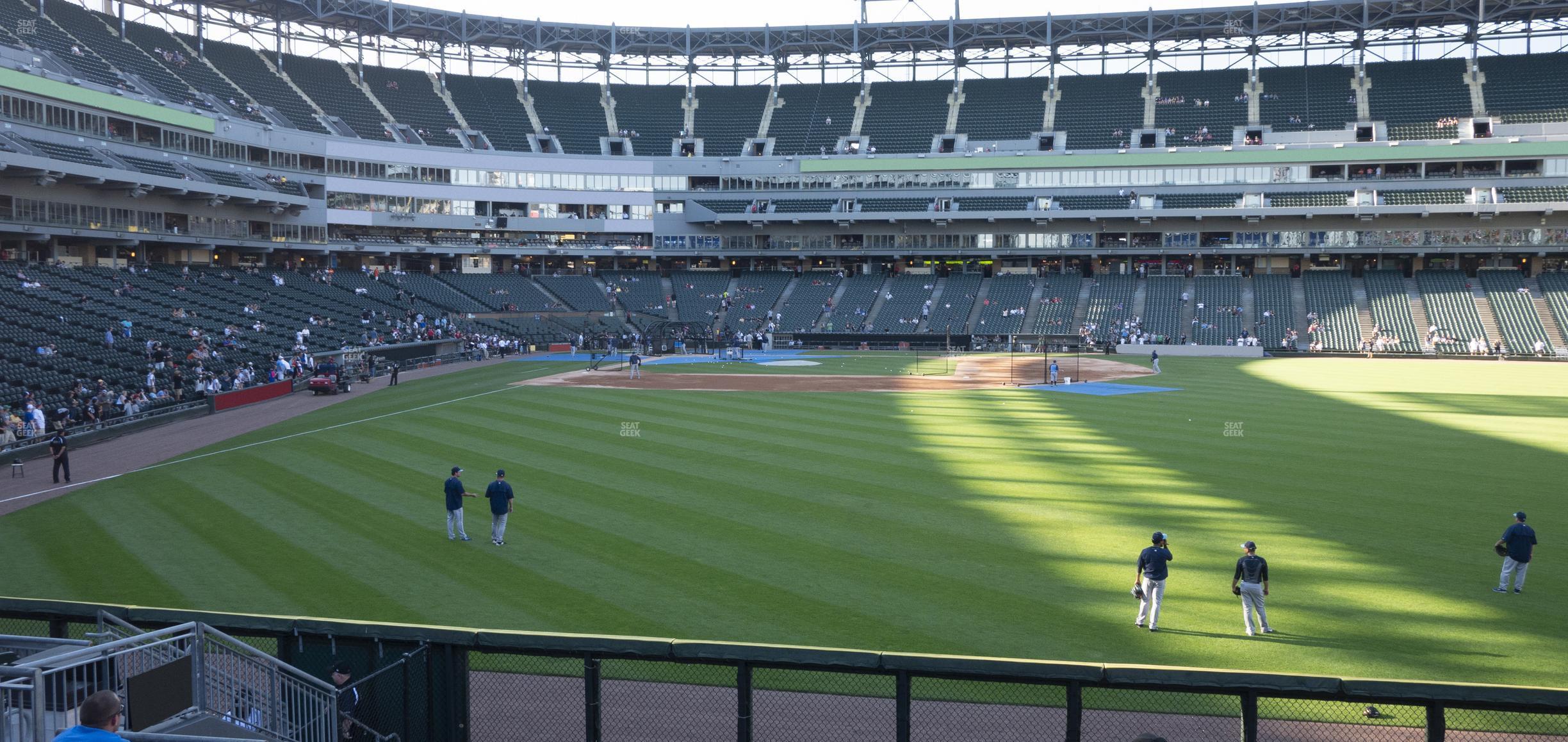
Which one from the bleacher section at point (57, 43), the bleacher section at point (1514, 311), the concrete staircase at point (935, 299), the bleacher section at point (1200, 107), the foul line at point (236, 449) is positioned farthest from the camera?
the bleacher section at point (1200, 107)

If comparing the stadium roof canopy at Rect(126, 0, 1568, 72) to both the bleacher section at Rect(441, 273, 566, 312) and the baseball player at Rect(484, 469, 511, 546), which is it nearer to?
the bleacher section at Rect(441, 273, 566, 312)

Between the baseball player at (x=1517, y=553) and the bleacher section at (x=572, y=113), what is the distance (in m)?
88.4

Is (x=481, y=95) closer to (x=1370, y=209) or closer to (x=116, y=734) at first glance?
(x=1370, y=209)

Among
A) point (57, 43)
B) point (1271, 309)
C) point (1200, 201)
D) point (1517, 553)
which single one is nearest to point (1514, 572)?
point (1517, 553)

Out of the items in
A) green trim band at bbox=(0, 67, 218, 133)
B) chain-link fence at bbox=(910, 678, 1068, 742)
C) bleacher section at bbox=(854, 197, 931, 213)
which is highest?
green trim band at bbox=(0, 67, 218, 133)

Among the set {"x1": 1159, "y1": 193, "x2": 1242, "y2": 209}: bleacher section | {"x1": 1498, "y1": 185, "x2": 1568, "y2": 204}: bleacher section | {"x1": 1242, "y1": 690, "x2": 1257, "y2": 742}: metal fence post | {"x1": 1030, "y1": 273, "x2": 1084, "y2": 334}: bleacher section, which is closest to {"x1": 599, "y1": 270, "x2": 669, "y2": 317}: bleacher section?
{"x1": 1030, "y1": 273, "x2": 1084, "y2": 334}: bleacher section

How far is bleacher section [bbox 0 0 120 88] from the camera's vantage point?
191ft

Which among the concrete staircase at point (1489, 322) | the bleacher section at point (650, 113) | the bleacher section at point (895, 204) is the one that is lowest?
the concrete staircase at point (1489, 322)

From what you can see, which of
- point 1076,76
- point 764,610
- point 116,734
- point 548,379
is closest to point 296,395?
point 548,379

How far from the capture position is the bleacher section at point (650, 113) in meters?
98.1

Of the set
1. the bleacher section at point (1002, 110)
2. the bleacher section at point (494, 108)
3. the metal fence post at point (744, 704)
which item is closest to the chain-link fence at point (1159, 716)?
the metal fence post at point (744, 704)

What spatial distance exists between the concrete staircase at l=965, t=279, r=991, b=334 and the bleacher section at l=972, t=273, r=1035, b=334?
0.07 m

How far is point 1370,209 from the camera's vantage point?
8006 centimetres

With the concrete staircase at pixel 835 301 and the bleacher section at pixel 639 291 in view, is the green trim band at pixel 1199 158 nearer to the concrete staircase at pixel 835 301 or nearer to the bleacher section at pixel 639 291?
the concrete staircase at pixel 835 301
